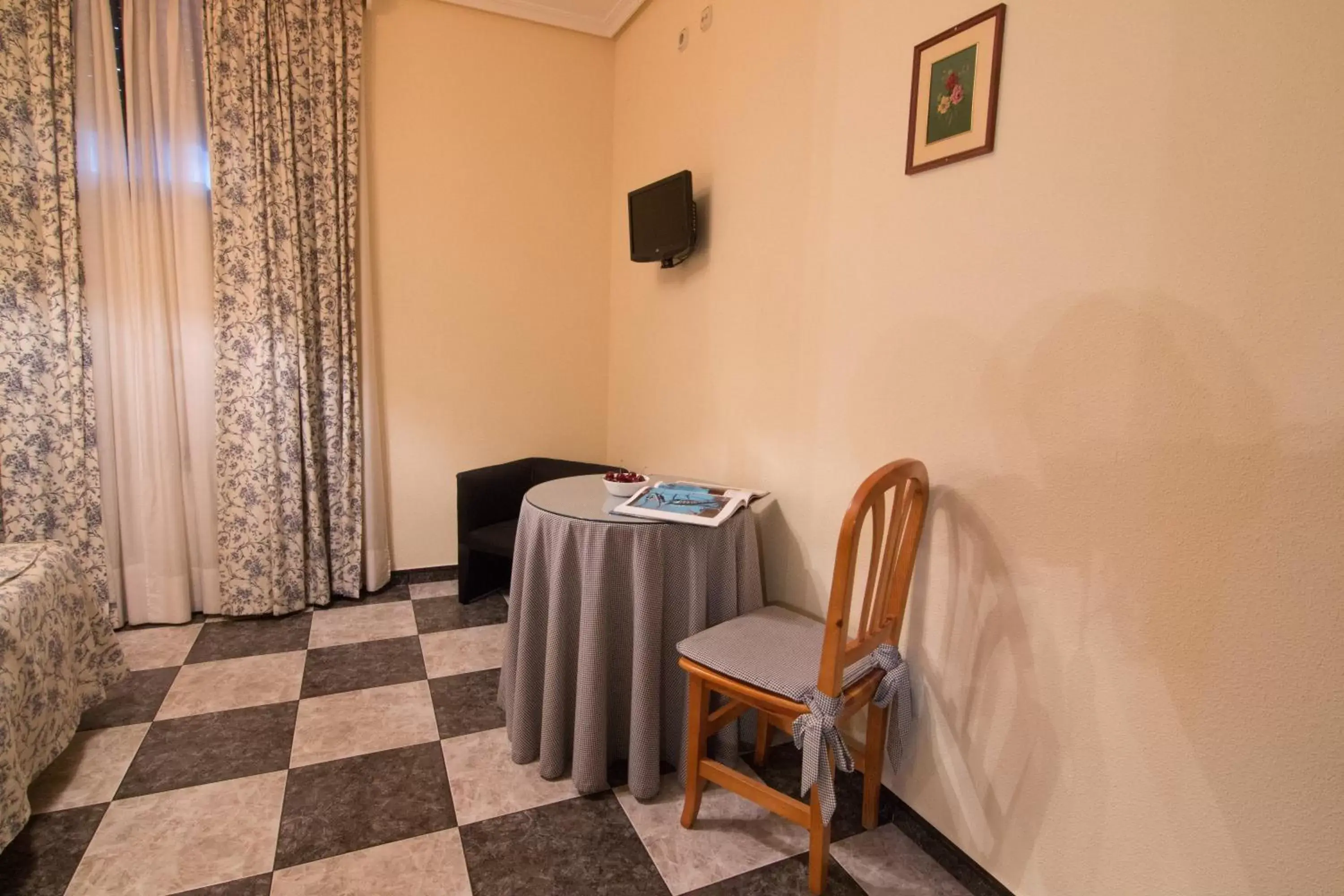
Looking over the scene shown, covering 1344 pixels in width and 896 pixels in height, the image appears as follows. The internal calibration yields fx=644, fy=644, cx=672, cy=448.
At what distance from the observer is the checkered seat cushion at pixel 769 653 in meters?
1.43

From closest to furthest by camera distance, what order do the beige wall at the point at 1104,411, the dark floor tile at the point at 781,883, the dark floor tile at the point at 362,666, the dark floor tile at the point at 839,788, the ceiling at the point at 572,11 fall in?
1. the beige wall at the point at 1104,411
2. the dark floor tile at the point at 781,883
3. the dark floor tile at the point at 839,788
4. the dark floor tile at the point at 362,666
5. the ceiling at the point at 572,11

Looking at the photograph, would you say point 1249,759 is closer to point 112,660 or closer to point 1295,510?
point 1295,510

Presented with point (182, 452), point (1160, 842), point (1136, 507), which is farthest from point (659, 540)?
point (182, 452)

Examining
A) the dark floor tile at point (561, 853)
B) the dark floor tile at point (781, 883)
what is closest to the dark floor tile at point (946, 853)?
the dark floor tile at point (781, 883)

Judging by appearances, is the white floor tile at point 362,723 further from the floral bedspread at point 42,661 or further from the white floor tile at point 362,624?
the floral bedspread at point 42,661

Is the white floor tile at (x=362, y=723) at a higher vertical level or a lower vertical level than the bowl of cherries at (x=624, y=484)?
lower

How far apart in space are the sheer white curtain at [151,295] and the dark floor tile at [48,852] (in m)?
1.25

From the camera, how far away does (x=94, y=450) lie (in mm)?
2504

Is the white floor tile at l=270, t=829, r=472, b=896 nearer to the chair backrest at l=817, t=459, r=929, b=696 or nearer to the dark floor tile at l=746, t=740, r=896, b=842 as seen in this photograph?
the dark floor tile at l=746, t=740, r=896, b=842

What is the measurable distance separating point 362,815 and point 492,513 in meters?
1.50

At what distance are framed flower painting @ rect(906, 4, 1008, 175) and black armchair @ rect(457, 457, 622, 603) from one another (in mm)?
1760

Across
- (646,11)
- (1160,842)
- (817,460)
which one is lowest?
(1160,842)

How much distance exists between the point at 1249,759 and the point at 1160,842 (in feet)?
0.76

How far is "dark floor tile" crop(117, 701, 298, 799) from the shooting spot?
1763mm
